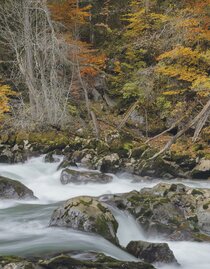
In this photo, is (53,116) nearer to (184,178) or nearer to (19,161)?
(19,161)

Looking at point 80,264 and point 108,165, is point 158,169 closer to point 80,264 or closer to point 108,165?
point 108,165

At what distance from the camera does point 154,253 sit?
6.01 metres

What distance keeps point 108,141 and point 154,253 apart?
8.48m

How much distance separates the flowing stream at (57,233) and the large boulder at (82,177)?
16cm

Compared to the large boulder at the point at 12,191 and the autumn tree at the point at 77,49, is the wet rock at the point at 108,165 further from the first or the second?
the autumn tree at the point at 77,49

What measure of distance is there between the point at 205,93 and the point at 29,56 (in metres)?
7.03

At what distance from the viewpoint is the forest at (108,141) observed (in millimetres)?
6520

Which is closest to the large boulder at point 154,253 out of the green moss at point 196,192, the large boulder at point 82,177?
the green moss at point 196,192

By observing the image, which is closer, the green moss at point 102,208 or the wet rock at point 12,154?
the green moss at point 102,208

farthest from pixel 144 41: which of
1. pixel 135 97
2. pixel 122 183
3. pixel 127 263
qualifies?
pixel 127 263

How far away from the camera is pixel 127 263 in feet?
16.5

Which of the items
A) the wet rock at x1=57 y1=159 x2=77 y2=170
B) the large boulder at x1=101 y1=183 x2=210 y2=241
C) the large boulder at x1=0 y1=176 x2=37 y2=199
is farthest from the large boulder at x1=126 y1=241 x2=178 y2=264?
the wet rock at x1=57 y1=159 x2=77 y2=170

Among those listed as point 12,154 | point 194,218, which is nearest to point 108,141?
point 12,154

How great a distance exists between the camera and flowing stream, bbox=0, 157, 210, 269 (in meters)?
6.04
